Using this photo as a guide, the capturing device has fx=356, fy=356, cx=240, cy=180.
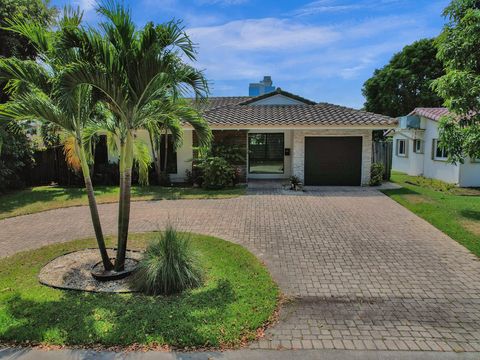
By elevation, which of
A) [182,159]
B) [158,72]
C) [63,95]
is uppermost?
[158,72]

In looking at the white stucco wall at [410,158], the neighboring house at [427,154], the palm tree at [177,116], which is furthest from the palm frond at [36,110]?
the white stucco wall at [410,158]

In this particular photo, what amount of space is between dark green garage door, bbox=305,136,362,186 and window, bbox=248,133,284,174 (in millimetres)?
1771

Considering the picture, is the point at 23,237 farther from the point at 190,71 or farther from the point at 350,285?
the point at 350,285

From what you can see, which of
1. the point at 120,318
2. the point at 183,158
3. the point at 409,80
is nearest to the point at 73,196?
the point at 183,158

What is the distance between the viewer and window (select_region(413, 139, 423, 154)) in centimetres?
2037

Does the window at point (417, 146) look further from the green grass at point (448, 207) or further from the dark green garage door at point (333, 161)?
the dark green garage door at point (333, 161)

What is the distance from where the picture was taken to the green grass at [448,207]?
8297 millimetres

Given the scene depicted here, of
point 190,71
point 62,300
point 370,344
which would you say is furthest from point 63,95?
point 370,344

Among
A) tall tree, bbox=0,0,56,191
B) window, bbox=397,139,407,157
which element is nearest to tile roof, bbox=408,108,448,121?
window, bbox=397,139,407,157

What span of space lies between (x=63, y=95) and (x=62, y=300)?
9.13 ft

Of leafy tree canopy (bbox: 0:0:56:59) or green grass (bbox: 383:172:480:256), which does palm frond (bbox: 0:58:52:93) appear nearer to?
green grass (bbox: 383:172:480:256)

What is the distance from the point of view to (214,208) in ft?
36.6

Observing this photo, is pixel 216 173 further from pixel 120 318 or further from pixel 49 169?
pixel 120 318

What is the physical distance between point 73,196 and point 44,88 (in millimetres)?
8605
